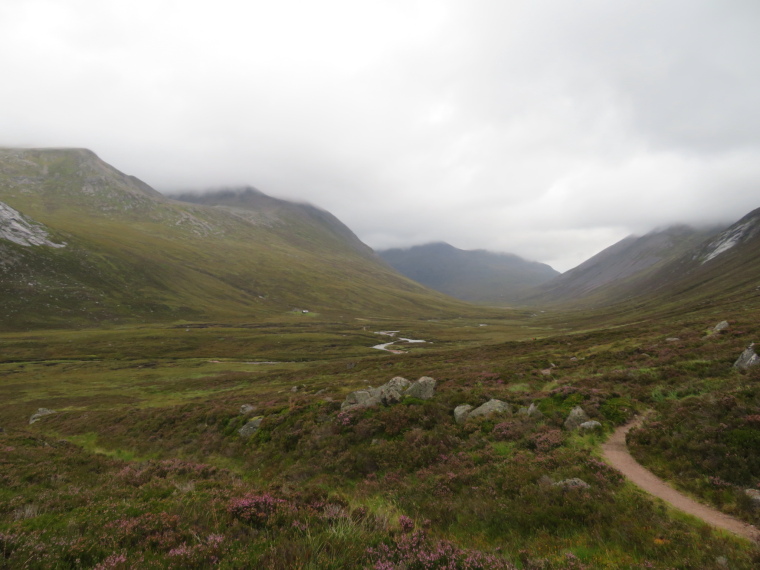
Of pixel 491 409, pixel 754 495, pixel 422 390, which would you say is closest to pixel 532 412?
pixel 491 409

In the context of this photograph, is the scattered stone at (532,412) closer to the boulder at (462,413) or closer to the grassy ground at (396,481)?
the grassy ground at (396,481)

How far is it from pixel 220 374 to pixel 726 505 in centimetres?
7662

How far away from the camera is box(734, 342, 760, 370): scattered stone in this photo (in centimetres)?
Answer: 1888

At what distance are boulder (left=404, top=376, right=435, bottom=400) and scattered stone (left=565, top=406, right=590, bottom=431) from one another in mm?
9103

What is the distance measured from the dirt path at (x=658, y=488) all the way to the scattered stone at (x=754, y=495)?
826 millimetres

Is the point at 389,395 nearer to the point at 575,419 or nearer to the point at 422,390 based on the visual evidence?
the point at 422,390

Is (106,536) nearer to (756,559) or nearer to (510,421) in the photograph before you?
(756,559)

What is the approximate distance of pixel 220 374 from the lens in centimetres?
7031

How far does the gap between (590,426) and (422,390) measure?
1081 centimetres

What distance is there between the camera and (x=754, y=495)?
938cm

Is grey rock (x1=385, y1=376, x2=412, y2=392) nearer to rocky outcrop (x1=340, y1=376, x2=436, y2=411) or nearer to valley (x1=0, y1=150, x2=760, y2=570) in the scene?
rocky outcrop (x1=340, y1=376, x2=436, y2=411)

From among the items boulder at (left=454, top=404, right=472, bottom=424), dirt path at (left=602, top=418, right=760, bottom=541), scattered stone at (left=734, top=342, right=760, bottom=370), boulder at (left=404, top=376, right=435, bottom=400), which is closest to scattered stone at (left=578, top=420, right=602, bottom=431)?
dirt path at (left=602, top=418, right=760, bottom=541)

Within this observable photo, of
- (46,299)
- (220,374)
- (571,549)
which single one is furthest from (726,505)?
(46,299)

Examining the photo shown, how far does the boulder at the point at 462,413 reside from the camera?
19.8m
